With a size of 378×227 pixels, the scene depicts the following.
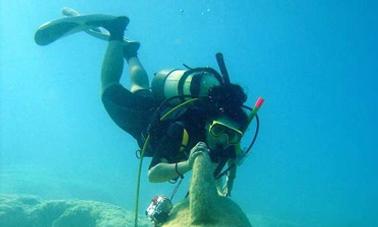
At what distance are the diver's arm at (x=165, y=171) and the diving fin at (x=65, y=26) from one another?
13.7 ft

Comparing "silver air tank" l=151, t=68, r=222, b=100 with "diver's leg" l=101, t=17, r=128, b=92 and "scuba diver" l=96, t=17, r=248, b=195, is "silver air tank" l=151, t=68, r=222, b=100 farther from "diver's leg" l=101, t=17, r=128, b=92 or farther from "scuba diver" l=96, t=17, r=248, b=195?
"diver's leg" l=101, t=17, r=128, b=92

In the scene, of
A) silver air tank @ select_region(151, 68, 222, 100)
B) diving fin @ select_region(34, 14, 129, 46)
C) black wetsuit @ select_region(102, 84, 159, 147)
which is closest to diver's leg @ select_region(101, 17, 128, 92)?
diving fin @ select_region(34, 14, 129, 46)

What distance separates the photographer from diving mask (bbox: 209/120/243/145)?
458 centimetres

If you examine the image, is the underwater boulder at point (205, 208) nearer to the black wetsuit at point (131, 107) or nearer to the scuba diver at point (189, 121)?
the scuba diver at point (189, 121)

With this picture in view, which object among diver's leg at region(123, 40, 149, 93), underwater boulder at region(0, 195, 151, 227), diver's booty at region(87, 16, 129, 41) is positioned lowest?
underwater boulder at region(0, 195, 151, 227)

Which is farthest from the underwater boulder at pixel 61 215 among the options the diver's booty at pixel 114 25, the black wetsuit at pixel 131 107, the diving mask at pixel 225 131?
the diving mask at pixel 225 131

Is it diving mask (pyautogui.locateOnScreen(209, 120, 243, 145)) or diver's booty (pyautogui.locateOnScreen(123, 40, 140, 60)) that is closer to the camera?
diving mask (pyautogui.locateOnScreen(209, 120, 243, 145))

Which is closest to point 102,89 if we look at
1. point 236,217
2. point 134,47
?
point 134,47

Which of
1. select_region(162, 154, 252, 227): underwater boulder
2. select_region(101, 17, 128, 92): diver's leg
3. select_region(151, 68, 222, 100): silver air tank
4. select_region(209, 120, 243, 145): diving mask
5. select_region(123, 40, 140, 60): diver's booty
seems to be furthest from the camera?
select_region(123, 40, 140, 60): diver's booty

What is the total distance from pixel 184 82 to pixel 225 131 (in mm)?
1283

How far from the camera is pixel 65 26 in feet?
26.8

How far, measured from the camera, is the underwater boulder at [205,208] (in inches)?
125

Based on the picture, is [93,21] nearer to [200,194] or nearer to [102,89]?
[102,89]

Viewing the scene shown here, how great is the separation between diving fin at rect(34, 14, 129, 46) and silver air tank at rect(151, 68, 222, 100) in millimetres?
2542
